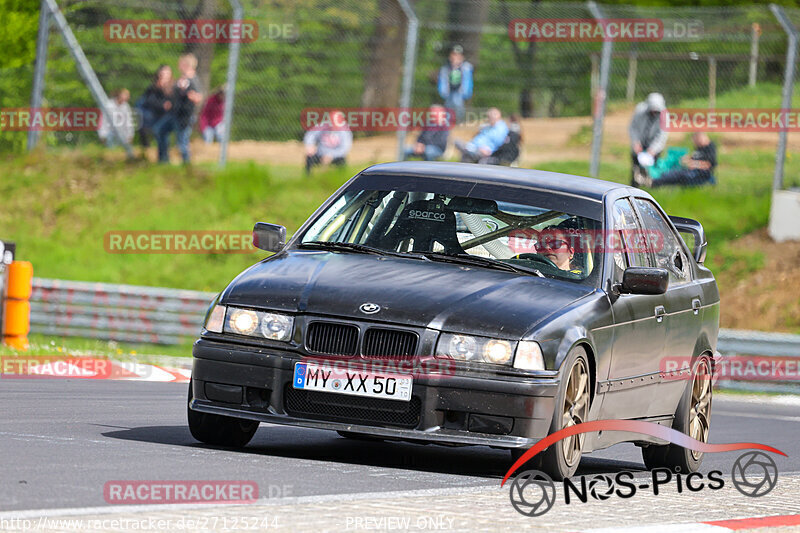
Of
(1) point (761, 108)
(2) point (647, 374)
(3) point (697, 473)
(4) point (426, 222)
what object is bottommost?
(3) point (697, 473)

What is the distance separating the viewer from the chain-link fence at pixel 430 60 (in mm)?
23672

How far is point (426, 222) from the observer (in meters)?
8.69

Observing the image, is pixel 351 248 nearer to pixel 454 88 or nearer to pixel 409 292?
pixel 409 292

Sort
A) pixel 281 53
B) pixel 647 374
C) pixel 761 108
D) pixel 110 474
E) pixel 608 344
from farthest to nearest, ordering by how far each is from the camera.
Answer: pixel 281 53 → pixel 761 108 → pixel 647 374 → pixel 608 344 → pixel 110 474

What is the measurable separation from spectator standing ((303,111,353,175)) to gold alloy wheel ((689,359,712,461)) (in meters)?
15.9

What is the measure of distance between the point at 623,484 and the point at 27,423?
3.27 m

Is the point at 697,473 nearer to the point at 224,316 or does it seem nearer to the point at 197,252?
the point at 224,316

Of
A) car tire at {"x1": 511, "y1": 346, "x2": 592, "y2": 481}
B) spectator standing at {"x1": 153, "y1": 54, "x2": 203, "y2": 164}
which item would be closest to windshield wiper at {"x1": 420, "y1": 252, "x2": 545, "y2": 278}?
car tire at {"x1": 511, "y1": 346, "x2": 592, "y2": 481}

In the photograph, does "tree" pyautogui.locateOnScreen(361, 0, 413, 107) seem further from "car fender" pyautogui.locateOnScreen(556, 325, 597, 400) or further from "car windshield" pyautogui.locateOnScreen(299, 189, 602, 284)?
"car fender" pyautogui.locateOnScreen(556, 325, 597, 400)

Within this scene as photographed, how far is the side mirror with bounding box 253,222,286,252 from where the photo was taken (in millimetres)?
8867

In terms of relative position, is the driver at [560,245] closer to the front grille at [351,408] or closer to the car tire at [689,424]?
the front grille at [351,408]

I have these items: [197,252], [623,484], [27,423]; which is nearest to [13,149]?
[197,252]

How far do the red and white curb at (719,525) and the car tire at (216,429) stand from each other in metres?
2.80

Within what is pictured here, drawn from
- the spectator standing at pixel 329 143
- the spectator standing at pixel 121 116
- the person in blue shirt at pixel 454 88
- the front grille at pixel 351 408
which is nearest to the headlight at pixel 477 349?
the front grille at pixel 351 408
